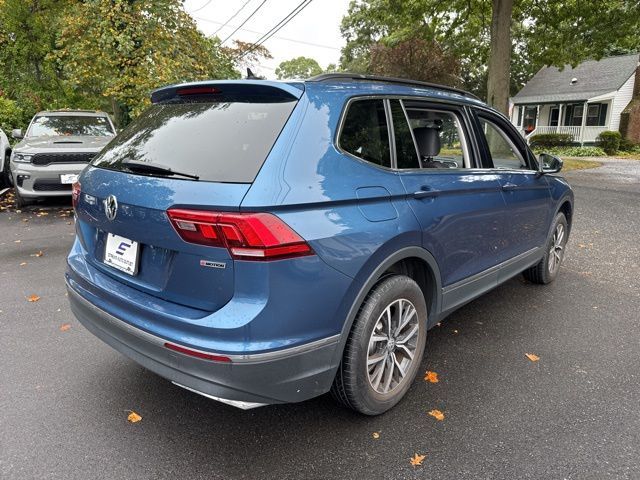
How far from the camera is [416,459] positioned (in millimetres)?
2350

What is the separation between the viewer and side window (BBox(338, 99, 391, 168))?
2418 mm

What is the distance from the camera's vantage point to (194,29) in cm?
1157

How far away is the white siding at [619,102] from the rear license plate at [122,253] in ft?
107

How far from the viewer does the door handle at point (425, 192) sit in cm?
268

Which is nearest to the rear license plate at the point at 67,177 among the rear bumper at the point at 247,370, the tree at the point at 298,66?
the rear bumper at the point at 247,370

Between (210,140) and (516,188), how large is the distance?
2.52m

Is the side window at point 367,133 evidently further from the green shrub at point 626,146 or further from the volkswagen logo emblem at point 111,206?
the green shrub at point 626,146

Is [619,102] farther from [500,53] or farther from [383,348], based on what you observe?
[383,348]

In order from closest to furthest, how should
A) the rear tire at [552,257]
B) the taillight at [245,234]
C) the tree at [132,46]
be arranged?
the taillight at [245,234]
the rear tire at [552,257]
the tree at [132,46]

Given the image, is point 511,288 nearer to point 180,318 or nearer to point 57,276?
point 180,318

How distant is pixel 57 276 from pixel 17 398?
8.18 ft

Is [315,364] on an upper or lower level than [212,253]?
lower

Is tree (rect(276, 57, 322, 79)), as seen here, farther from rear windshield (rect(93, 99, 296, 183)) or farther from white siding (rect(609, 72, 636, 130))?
rear windshield (rect(93, 99, 296, 183))

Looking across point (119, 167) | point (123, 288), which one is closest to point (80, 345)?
point (123, 288)
